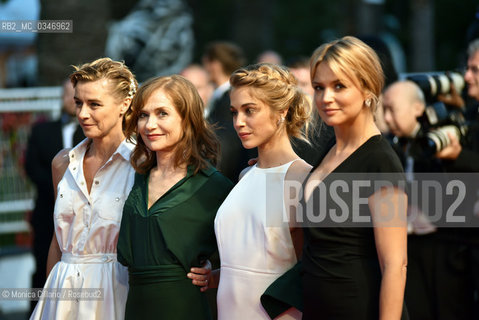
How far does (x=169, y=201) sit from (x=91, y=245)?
1.60 ft

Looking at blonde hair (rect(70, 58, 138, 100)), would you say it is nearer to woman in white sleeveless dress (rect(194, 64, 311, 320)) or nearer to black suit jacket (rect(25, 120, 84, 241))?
woman in white sleeveless dress (rect(194, 64, 311, 320))

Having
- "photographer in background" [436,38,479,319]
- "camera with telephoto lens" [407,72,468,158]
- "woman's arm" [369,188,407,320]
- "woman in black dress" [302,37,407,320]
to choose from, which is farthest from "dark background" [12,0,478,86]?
"woman's arm" [369,188,407,320]

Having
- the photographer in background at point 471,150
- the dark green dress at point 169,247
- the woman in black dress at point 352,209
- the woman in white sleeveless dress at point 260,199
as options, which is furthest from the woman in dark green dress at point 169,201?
the photographer in background at point 471,150

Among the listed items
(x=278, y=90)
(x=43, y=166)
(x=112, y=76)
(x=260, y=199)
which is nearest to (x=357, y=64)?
(x=278, y=90)

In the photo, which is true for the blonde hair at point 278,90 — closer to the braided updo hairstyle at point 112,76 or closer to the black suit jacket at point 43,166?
the braided updo hairstyle at point 112,76

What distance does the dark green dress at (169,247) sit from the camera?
3480 mm

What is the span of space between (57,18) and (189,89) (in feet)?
23.1

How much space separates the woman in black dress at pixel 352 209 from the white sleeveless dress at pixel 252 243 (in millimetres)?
198

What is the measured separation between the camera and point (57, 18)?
10234 mm

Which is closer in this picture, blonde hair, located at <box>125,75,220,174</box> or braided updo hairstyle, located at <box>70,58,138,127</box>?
blonde hair, located at <box>125,75,220,174</box>

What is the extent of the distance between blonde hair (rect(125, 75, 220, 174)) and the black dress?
86 centimetres

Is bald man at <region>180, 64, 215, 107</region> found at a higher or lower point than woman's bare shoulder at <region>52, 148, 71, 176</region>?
higher

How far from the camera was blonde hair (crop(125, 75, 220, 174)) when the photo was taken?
3.67 meters

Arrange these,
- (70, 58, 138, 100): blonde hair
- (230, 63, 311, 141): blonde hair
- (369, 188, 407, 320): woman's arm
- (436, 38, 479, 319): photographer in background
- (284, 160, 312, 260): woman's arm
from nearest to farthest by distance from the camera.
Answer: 1. (369, 188, 407, 320): woman's arm
2. (284, 160, 312, 260): woman's arm
3. (230, 63, 311, 141): blonde hair
4. (70, 58, 138, 100): blonde hair
5. (436, 38, 479, 319): photographer in background
